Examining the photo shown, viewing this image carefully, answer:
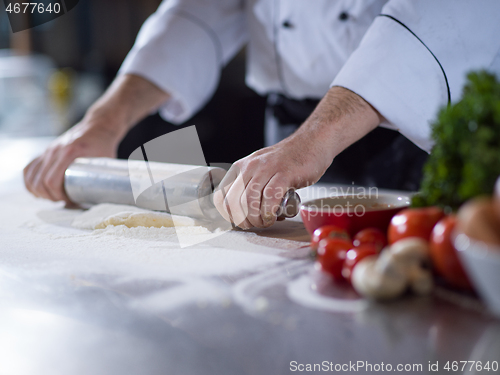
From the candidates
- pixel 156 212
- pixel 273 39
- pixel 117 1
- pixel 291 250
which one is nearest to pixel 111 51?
pixel 117 1

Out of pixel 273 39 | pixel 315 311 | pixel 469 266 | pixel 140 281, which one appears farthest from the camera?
pixel 273 39

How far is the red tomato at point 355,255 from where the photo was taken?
1.71ft

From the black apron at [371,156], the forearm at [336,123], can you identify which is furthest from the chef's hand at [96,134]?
the forearm at [336,123]

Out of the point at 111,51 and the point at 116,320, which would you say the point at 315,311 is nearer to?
the point at 116,320

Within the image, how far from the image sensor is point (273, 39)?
4.67 ft

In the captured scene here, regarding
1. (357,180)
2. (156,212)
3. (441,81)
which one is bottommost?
(357,180)

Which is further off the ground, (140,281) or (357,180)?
(140,281)

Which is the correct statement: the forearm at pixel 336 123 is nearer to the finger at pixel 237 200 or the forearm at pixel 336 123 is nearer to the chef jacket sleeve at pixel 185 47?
the finger at pixel 237 200

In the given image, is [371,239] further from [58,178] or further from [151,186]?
[58,178]

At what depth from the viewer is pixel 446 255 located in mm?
462

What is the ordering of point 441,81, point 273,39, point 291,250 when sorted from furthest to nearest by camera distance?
point 273,39 → point 441,81 → point 291,250

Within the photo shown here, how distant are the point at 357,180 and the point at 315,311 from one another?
3.35 feet

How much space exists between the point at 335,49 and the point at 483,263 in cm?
101

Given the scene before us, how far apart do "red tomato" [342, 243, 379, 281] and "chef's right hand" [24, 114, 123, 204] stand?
2.72ft
